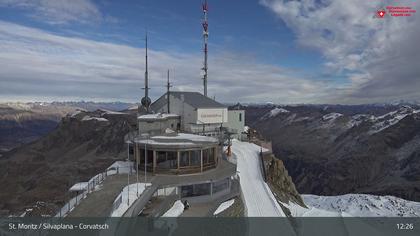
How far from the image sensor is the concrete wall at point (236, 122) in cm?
5334

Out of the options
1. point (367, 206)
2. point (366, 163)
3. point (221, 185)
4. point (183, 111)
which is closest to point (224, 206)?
point (221, 185)

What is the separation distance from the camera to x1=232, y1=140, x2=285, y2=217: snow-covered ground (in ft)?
87.1

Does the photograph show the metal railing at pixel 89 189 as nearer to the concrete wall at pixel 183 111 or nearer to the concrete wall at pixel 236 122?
→ the concrete wall at pixel 183 111

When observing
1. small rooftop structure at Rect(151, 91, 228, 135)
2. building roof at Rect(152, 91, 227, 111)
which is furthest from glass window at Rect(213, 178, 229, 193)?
building roof at Rect(152, 91, 227, 111)

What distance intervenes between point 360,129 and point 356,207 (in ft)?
482

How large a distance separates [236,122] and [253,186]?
908 inches

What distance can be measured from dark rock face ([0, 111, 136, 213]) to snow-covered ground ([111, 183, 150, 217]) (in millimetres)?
48324

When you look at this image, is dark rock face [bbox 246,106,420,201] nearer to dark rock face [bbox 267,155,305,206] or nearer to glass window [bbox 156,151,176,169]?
dark rock face [bbox 267,155,305,206]

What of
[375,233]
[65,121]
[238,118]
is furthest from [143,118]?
[65,121]

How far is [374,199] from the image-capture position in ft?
226

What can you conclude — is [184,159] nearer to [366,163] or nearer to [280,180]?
[280,180]

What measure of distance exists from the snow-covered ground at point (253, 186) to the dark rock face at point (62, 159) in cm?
3927

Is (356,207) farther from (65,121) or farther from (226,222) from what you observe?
(65,121)

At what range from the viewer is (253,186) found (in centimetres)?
3192
